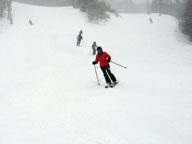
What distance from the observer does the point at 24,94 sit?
748 centimetres

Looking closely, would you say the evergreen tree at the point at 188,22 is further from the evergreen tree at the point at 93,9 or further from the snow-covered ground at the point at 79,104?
the evergreen tree at the point at 93,9

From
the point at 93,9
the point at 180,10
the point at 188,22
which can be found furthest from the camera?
the point at 180,10

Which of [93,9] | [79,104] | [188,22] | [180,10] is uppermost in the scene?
[180,10]

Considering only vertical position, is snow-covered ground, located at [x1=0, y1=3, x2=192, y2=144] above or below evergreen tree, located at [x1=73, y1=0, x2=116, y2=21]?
below

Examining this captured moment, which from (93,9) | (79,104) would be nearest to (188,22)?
(93,9)

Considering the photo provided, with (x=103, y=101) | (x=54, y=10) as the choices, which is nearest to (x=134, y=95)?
(x=103, y=101)

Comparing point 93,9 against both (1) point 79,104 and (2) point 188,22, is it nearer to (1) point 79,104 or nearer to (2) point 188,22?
(2) point 188,22

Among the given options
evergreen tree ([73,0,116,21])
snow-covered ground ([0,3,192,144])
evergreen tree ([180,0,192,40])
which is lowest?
snow-covered ground ([0,3,192,144])

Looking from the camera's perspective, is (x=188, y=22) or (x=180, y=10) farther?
(x=180, y=10)

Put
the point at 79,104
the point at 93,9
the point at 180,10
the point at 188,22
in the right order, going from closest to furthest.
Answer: the point at 79,104, the point at 188,22, the point at 93,9, the point at 180,10

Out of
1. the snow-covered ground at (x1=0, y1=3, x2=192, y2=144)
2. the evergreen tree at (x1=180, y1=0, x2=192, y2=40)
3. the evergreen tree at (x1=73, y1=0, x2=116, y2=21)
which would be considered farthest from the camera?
the evergreen tree at (x1=73, y1=0, x2=116, y2=21)

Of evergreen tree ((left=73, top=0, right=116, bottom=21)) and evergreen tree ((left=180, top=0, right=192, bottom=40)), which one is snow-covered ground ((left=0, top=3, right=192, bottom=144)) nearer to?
evergreen tree ((left=180, top=0, right=192, bottom=40))

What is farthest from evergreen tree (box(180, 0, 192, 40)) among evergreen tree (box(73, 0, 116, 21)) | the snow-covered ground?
evergreen tree (box(73, 0, 116, 21))

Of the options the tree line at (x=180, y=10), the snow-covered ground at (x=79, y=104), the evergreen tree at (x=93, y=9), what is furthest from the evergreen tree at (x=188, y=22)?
the evergreen tree at (x=93, y=9)
